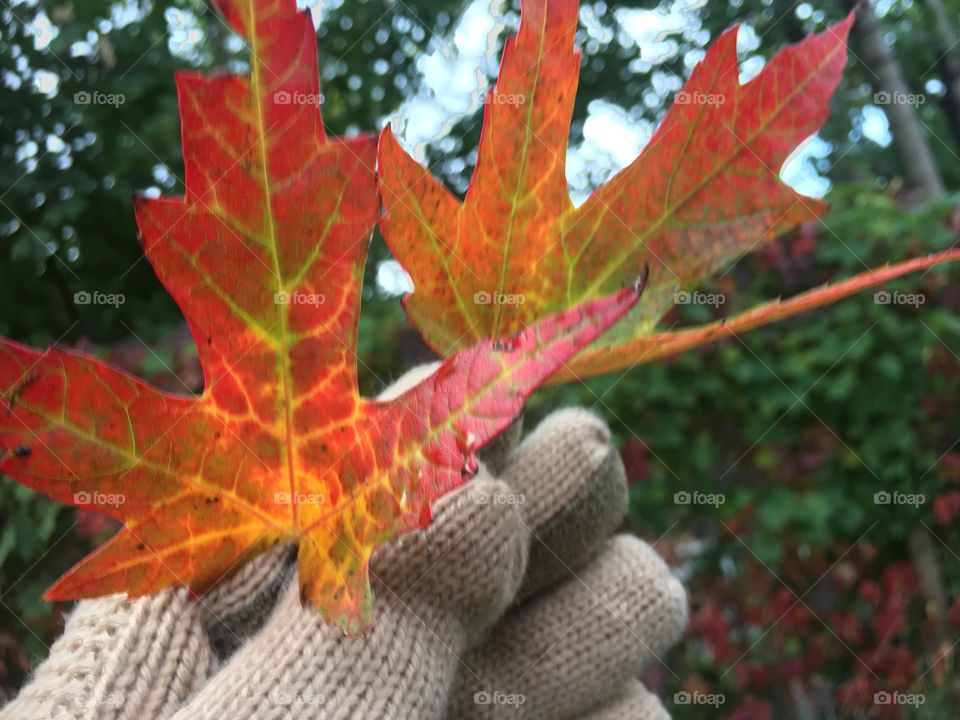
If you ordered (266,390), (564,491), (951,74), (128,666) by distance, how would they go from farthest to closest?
(951,74), (564,491), (128,666), (266,390)

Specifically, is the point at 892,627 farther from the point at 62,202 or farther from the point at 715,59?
the point at 62,202

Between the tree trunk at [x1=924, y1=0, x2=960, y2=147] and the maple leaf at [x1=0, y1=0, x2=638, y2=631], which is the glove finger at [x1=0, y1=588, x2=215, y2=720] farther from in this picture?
the tree trunk at [x1=924, y1=0, x2=960, y2=147]

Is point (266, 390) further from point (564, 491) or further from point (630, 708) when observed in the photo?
point (630, 708)

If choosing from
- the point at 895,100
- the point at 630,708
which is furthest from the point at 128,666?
the point at 895,100

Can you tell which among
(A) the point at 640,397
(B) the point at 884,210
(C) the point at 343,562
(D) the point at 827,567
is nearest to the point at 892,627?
(D) the point at 827,567

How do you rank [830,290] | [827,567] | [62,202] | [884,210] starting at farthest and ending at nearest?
1. [827,567]
2. [884,210]
3. [62,202]
4. [830,290]

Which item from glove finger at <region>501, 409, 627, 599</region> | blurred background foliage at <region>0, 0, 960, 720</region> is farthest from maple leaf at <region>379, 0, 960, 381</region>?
blurred background foliage at <region>0, 0, 960, 720</region>

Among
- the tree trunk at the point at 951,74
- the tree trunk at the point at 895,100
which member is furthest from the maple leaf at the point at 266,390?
the tree trunk at the point at 951,74
